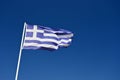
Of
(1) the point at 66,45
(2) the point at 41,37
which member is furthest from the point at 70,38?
(2) the point at 41,37

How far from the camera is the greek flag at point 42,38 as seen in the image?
2264cm

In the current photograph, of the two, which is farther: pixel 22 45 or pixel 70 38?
pixel 70 38

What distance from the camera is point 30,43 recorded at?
22.6 m

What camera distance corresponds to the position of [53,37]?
23344mm

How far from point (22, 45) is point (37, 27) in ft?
5.72

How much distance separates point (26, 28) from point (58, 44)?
2.48 m

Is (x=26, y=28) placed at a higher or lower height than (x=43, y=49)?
higher

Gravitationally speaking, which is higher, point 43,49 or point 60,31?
point 60,31

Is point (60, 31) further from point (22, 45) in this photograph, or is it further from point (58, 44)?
point (22, 45)

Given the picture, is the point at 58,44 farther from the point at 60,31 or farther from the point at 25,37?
the point at 25,37

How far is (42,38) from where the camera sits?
23078 millimetres

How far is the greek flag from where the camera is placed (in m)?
22.6

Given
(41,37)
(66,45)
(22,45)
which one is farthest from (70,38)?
(22,45)

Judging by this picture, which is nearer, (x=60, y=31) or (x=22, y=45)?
(x=22, y=45)
